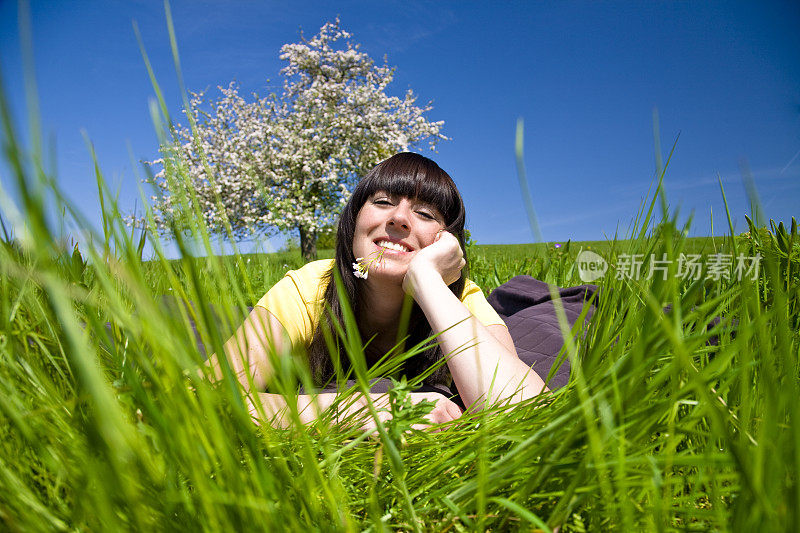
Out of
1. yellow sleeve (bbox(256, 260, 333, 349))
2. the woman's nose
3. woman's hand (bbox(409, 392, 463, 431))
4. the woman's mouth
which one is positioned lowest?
woman's hand (bbox(409, 392, 463, 431))

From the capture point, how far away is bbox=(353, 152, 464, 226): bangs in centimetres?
260

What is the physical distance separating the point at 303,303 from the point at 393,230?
26.4 inches

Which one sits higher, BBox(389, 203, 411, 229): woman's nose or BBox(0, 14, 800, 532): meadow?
BBox(389, 203, 411, 229): woman's nose

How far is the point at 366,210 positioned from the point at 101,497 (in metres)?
2.28

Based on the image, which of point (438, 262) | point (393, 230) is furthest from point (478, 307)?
point (393, 230)

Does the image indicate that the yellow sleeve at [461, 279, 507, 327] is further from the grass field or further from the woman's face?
the grass field

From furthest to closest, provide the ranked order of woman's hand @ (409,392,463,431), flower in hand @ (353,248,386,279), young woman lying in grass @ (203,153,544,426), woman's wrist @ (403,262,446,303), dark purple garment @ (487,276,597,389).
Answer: dark purple garment @ (487,276,597,389) < young woman lying in grass @ (203,153,544,426) < flower in hand @ (353,248,386,279) < woman's wrist @ (403,262,446,303) < woman's hand @ (409,392,463,431)

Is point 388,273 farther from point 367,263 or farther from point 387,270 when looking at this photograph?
point 367,263

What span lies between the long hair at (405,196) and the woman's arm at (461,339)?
15.2 inches

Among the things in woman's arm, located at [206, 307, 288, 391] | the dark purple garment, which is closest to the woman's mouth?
woman's arm, located at [206, 307, 288, 391]

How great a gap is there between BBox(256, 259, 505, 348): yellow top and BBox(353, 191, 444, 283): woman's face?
35cm

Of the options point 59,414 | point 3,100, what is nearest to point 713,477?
point 3,100

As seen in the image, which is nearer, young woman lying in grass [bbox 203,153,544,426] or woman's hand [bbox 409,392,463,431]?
woman's hand [bbox 409,392,463,431]

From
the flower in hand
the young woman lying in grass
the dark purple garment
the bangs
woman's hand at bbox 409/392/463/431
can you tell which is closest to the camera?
woman's hand at bbox 409/392/463/431
